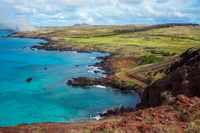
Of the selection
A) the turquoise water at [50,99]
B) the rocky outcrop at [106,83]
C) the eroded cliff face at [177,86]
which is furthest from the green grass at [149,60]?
the eroded cliff face at [177,86]

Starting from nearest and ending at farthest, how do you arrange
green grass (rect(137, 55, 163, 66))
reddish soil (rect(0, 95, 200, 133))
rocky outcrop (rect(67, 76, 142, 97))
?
reddish soil (rect(0, 95, 200, 133)) → rocky outcrop (rect(67, 76, 142, 97)) → green grass (rect(137, 55, 163, 66))

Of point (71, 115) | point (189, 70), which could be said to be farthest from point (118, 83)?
point (189, 70)

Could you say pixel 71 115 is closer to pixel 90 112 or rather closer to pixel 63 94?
pixel 90 112

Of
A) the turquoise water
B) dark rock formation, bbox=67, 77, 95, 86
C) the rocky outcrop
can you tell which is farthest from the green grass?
dark rock formation, bbox=67, 77, 95, 86

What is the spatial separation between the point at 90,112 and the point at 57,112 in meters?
8.68

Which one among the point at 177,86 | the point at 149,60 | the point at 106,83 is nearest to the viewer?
the point at 177,86

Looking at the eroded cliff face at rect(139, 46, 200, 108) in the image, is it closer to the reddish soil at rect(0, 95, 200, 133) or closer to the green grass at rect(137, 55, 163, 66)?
the reddish soil at rect(0, 95, 200, 133)

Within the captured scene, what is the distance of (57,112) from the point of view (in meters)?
39.2

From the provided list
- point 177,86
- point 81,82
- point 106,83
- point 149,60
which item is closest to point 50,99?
point 81,82

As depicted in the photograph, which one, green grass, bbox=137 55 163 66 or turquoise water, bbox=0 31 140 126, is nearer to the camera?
turquoise water, bbox=0 31 140 126

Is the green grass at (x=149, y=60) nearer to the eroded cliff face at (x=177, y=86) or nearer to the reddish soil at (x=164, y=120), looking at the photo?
the eroded cliff face at (x=177, y=86)

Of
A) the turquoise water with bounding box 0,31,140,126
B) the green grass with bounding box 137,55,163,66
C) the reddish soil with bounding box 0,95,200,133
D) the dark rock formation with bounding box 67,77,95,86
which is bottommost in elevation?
the turquoise water with bounding box 0,31,140,126

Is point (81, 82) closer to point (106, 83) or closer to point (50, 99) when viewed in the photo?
point (106, 83)

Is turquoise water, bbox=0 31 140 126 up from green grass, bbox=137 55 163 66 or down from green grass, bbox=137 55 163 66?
down
